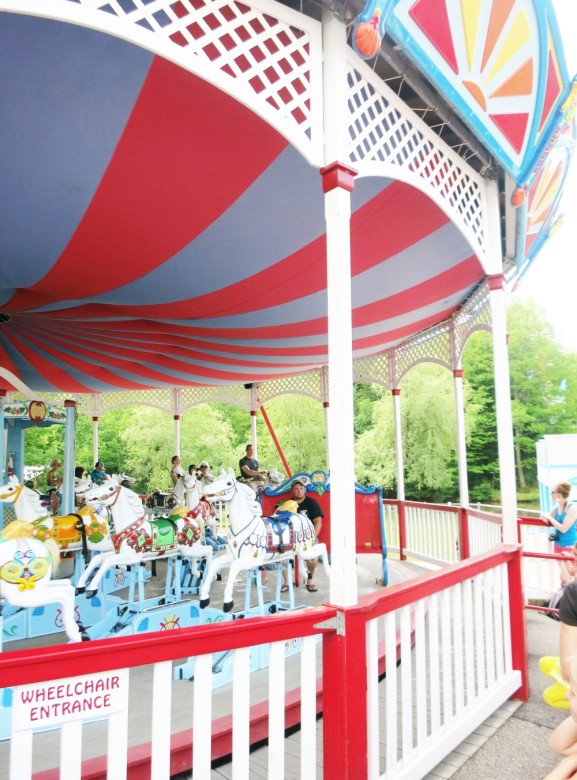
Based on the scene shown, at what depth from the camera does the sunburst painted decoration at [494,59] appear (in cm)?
230

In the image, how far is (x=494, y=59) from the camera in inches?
108

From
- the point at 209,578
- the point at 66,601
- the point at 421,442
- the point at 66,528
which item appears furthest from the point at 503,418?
the point at 421,442

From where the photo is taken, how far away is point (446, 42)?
2.45 metres

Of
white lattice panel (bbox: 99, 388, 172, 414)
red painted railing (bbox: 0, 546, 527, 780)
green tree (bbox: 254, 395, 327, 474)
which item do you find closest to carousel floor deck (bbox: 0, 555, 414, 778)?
red painted railing (bbox: 0, 546, 527, 780)

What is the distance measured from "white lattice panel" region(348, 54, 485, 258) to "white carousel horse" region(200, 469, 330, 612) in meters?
2.31

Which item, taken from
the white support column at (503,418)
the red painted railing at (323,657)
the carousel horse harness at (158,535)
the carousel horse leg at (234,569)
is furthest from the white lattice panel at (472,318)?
the carousel horse harness at (158,535)

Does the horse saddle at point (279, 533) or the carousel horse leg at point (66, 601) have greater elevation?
the horse saddle at point (279, 533)

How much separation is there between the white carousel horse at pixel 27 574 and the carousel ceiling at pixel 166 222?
1871mm

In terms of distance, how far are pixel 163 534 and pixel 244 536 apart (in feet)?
3.23

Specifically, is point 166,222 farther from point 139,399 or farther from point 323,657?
point 139,399

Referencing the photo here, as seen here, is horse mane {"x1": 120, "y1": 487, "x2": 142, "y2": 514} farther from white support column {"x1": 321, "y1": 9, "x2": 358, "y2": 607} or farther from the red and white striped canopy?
white support column {"x1": 321, "y1": 9, "x2": 358, "y2": 607}

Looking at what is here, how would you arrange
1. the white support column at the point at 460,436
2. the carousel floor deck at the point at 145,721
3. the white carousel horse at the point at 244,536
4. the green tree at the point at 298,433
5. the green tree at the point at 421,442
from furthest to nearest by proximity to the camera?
the green tree at the point at 298,433 → the green tree at the point at 421,442 → the white support column at the point at 460,436 → the white carousel horse at the point at 244,536 → the carousel floor deck at the point at 145,721

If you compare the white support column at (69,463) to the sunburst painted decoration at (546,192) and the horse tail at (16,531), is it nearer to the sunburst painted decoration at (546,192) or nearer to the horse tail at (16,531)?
the horse tail at (16,531)

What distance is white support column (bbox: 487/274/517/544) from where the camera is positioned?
3.59m
